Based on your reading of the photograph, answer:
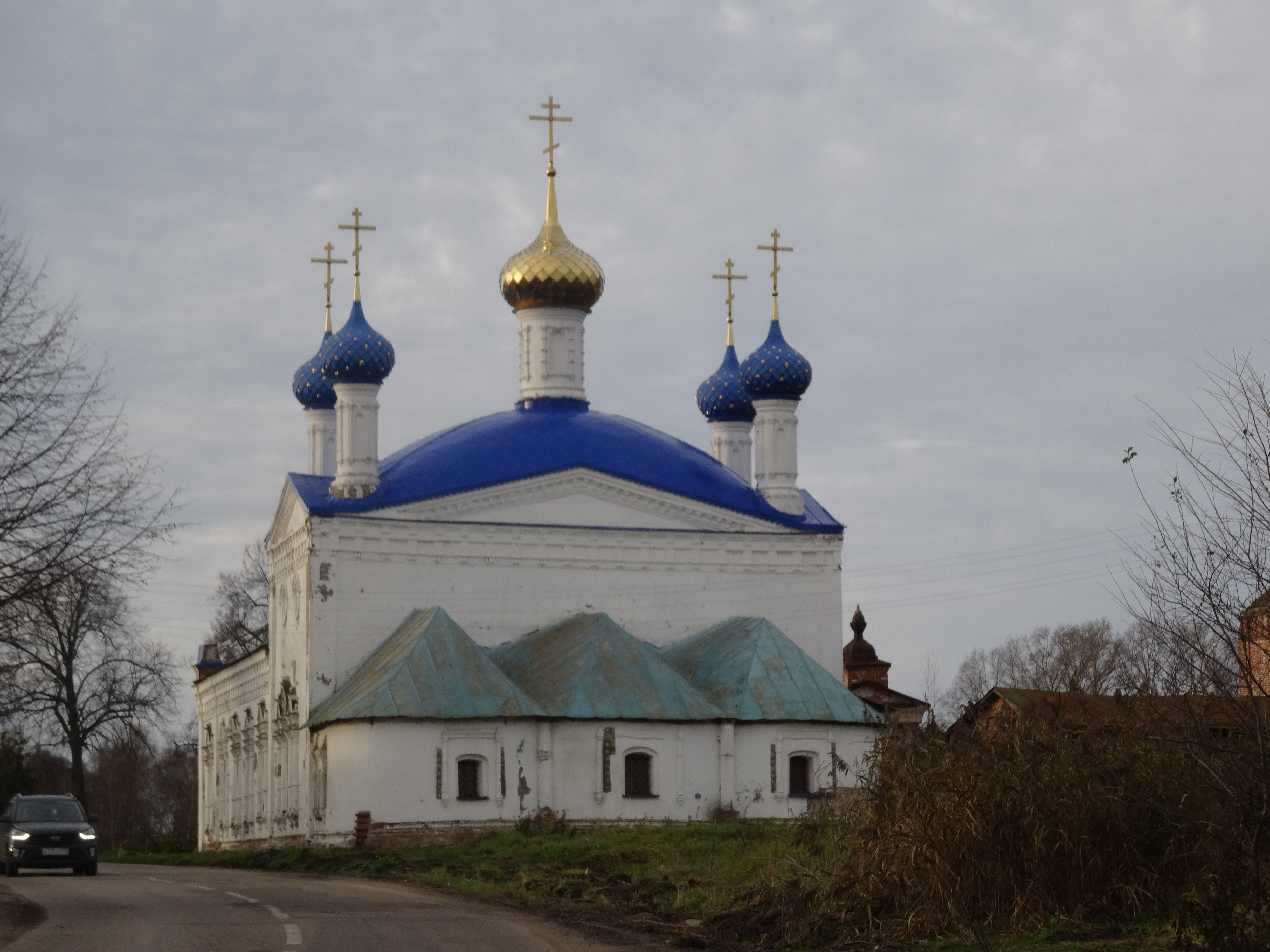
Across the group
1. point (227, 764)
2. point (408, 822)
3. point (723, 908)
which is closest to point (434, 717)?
point (408, 822)

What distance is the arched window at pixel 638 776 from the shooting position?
106 ft

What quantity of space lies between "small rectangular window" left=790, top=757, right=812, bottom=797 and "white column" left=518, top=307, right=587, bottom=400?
983cm

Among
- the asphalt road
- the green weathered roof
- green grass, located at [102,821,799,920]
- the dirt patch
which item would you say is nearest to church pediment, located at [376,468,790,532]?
the green weathered roof

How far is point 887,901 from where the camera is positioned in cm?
1512

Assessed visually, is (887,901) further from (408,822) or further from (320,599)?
(320,599)

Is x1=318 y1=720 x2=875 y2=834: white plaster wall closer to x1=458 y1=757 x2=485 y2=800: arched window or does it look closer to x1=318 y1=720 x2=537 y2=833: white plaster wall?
x1=318 y1=720 x2=537 y2=833: white plaster wall

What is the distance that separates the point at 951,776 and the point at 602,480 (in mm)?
20228

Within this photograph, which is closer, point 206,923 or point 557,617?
point 206,923

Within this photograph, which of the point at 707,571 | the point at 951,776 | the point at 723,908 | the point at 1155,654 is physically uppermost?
the point at 707,571

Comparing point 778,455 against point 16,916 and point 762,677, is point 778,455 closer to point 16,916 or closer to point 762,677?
point 762,677

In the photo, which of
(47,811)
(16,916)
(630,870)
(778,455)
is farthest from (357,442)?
(16,916)

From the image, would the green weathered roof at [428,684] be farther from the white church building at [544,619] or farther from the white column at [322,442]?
the white column at [322,442]

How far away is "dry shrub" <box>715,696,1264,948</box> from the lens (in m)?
14.4

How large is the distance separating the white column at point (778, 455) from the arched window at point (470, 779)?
903 cm
